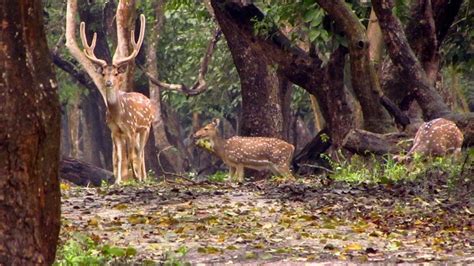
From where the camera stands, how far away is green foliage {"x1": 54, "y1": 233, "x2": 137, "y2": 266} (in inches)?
346

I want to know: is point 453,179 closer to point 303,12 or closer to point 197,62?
point 303,12

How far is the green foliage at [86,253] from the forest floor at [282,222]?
125mm

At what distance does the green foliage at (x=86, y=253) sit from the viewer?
28.8 feet

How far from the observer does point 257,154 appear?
845 inches

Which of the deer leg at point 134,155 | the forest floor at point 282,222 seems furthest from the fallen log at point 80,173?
the forest floor at point 282,222

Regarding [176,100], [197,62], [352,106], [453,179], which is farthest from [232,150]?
[176,100]

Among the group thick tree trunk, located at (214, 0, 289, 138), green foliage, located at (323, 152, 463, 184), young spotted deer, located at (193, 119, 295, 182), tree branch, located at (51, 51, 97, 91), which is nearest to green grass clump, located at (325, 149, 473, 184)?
green foliage, located at (323, 152, 463, 184)

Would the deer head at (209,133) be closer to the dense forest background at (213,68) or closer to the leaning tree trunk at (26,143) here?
the dense forest background at (213,68)

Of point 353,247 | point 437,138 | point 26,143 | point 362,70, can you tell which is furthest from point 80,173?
point 26,143

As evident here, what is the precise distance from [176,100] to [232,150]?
15056mm

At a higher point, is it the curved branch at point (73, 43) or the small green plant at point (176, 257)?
Answer: the curved branch at point (73, 43)

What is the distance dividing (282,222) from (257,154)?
935 centimetres

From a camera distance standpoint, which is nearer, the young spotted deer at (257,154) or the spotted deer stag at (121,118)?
the spotted deer stag at (121,118)

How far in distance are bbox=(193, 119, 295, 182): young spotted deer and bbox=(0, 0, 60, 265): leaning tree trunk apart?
13281 mm
